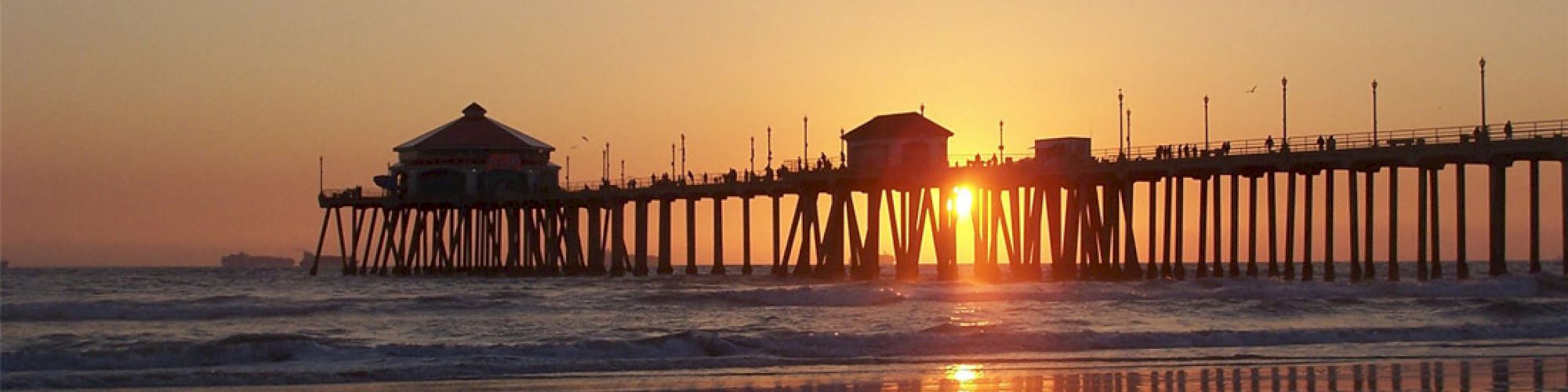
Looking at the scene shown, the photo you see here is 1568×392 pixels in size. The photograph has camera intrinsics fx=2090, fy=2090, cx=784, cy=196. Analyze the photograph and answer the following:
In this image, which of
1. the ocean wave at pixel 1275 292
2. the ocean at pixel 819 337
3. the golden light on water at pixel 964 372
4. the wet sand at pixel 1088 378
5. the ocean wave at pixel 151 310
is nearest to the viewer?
the wet sand at pixel 1088 378

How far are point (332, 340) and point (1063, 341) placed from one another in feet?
38.9

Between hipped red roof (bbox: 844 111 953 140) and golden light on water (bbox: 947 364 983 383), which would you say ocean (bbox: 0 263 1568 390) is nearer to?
golden light on water (bbox: 947 364 983 383)

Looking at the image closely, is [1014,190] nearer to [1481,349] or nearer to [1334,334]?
[1334,334]

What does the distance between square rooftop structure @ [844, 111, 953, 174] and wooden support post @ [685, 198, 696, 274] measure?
11.4 metres

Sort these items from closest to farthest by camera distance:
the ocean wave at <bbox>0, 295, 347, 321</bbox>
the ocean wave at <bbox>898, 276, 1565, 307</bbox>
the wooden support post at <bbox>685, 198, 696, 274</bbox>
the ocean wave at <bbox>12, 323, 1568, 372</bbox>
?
the ocean wave at <bbox>12, 323, 1568, 372</bbox> → the ocean wave at <bbox>0, 295, 347, 321</bbox> → the ocean wave at <bbox>898, 276, 1565, 307</bbox> → the wooden support post at <bbox>685, 198, 696, 274</bbox>

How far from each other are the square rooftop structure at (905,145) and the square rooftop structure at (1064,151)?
4.38 meters

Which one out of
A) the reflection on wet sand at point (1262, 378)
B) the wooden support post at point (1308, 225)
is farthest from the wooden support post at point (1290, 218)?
the reflection on wet sand at point (1262, 378)

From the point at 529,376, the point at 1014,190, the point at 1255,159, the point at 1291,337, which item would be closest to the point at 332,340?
the point at 529,376

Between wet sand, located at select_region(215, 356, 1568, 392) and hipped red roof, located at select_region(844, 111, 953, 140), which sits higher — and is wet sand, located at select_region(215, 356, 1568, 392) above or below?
below

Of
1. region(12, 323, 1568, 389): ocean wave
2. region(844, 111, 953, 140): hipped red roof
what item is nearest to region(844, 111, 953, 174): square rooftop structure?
region(844, 111, 953, 140): hipped red roof

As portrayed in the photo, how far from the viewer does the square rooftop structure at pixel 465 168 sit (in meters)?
87.6

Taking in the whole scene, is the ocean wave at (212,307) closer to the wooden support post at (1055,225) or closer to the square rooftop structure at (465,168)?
the wooden support post at (1055,225)

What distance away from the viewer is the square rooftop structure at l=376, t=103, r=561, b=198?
87625mm

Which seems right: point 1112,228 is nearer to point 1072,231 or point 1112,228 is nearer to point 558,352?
point 1072,231
